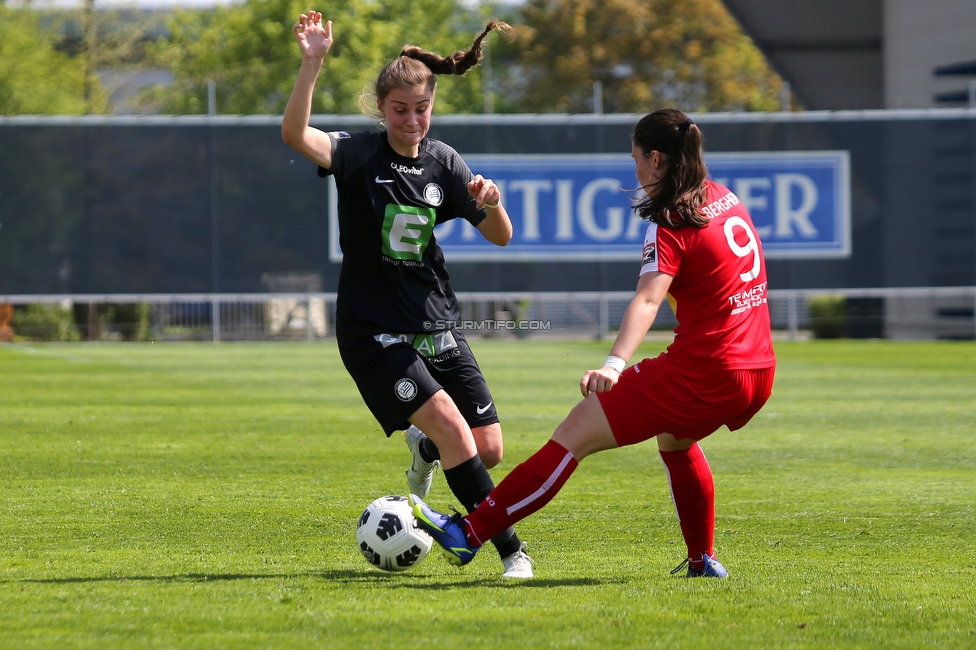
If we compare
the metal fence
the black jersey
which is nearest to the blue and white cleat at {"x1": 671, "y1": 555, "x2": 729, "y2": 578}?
the black jersey

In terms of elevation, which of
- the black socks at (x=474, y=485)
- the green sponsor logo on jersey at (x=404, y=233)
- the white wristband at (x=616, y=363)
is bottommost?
the black socks at (x=474, y=485)

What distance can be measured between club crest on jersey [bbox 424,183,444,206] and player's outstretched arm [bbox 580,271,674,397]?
3.58 feet

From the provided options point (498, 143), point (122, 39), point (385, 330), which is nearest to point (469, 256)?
point (498, 143)

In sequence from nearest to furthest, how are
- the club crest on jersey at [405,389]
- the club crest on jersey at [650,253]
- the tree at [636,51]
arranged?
the club crest on jersey at [650,253] → the club crest on jersey at [405,389] → the tree at [636,51]

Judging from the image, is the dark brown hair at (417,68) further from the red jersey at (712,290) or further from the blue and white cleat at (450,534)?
the blue and white cleat at (450,534)

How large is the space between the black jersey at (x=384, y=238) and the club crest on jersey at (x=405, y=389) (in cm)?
23

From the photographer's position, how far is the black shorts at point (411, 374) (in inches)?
194

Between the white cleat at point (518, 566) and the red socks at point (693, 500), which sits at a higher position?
the red socks at point (693, 500)

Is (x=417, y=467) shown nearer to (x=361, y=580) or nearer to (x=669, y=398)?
(x=361, y=580)

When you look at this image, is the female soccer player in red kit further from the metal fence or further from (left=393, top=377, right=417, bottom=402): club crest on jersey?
the metal fence

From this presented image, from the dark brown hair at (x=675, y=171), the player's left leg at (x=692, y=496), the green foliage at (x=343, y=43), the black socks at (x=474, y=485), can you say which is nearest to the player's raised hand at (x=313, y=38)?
the dark brown hair at (x=675, y=171)

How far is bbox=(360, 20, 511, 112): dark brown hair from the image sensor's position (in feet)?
16.2

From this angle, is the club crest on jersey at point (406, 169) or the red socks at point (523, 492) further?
the club crest on jersey at point (406, 169)

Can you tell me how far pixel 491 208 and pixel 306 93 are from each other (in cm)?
93
